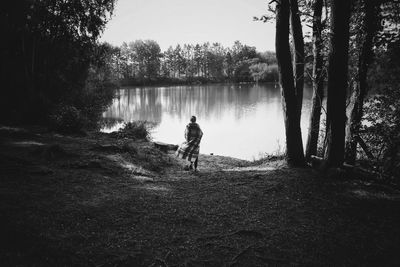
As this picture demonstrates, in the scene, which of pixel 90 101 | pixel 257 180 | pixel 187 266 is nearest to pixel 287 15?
pixel 257 180

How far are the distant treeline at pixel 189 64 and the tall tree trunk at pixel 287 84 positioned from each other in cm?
8177

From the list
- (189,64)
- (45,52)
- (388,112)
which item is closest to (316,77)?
(388,112)

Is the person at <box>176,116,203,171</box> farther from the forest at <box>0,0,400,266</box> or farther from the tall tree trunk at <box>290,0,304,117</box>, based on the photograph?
the tall tree trunk at <box>290,0,304,117</box>

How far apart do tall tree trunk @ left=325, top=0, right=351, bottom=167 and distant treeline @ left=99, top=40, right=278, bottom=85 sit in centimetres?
8300

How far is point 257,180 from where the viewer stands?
768cm

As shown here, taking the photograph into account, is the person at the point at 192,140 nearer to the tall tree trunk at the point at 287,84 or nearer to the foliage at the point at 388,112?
the tall tree trunk at the point at 287,84

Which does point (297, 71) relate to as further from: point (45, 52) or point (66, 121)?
point (45, 52)

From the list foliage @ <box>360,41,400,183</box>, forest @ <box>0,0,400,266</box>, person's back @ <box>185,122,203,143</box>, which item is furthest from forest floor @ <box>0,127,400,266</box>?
person's back @ <box>185,122,203,143</box>

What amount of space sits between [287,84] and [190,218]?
4.76m

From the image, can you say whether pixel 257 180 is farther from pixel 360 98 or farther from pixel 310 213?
pixel 360 98

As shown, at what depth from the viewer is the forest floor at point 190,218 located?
164 inches

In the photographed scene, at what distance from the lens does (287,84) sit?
8.06m

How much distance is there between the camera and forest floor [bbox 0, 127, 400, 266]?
4.16 m

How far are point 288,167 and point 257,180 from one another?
4.26 feet
